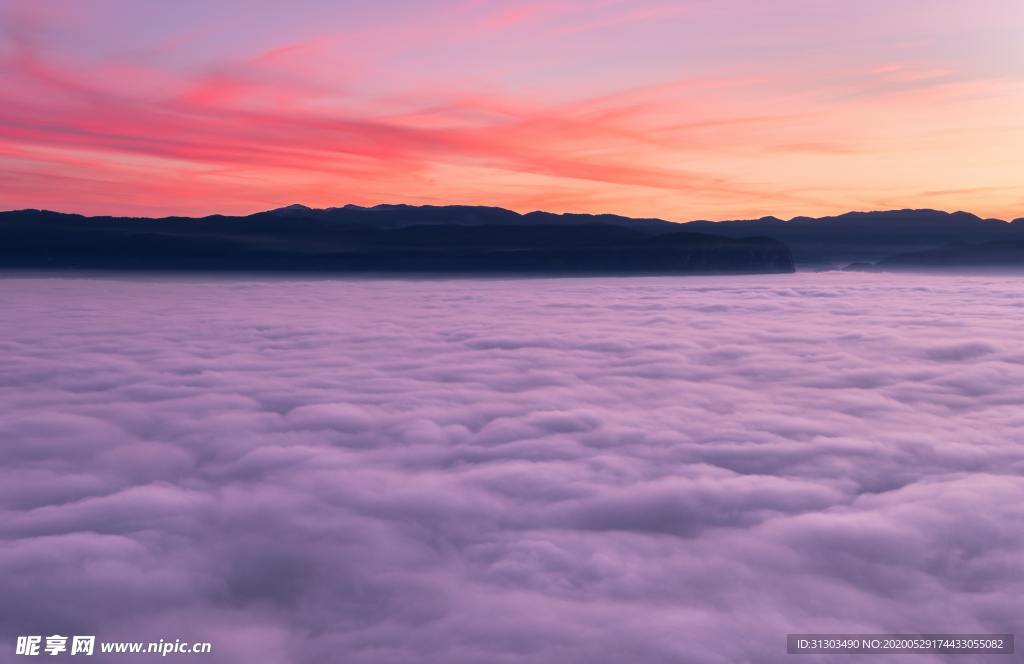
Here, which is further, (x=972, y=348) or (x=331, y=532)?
(x=972, y=348)

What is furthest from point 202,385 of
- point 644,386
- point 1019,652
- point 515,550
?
point 1019,652

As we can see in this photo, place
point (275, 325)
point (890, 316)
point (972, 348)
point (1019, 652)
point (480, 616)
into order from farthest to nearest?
point (890, 316), point (275, 325), point (972, 348), point (480, 616), point (1019, 652)

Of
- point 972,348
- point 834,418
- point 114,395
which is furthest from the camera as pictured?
point 972,348

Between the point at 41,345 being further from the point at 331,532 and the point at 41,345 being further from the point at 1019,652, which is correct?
the point at 1019,652

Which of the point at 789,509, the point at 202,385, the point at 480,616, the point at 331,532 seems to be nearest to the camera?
the point at 480,616

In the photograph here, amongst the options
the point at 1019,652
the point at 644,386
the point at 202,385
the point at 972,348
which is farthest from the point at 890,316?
the point at 1019,652

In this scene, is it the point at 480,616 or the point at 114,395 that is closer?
the point at 480,616

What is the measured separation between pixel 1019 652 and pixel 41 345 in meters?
25.8

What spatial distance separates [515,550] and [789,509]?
3016mm

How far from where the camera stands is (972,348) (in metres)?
22.0

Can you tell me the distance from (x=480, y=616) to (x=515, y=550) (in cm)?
120

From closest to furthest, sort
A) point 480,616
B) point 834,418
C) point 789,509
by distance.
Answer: point 480,616
point 789,509
point 834,418

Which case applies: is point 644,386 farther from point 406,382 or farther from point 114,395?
point 114,395

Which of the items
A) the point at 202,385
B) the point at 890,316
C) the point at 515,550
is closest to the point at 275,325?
the point at 202,385
